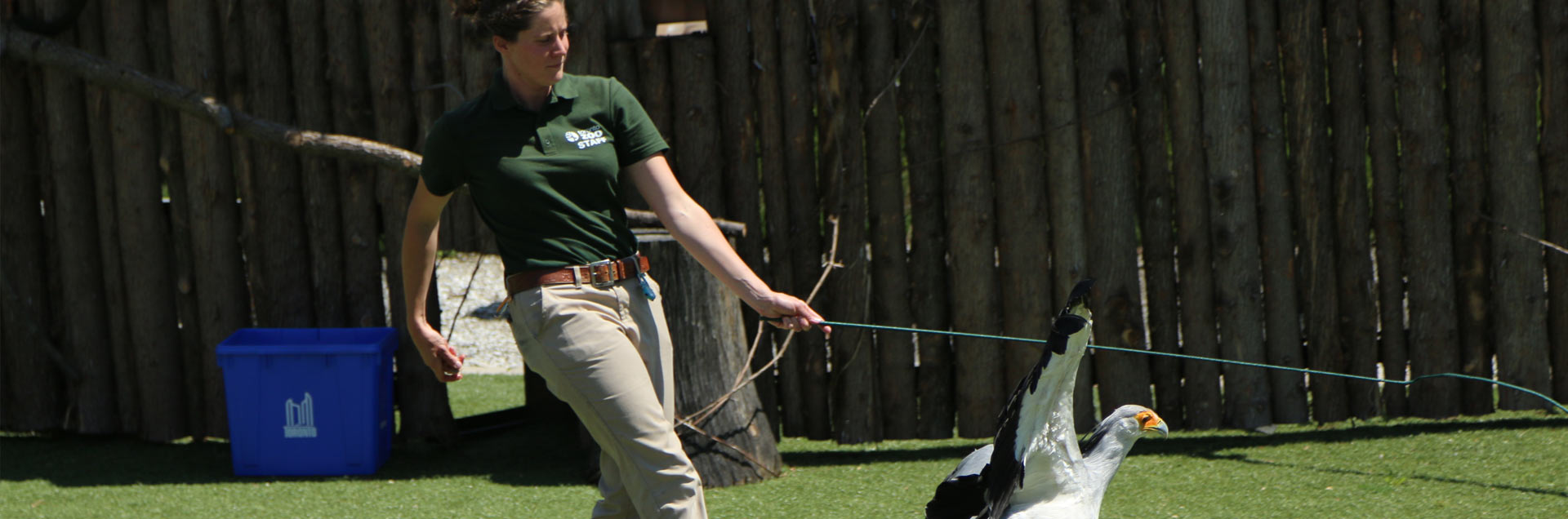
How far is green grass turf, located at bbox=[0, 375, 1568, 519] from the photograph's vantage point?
4176 mm

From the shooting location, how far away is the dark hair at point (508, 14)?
2.88m

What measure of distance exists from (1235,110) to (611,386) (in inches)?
112

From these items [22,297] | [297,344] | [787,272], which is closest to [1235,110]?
[787,272]

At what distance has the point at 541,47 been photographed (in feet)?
9.61

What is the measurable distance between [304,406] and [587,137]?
7.79 feet

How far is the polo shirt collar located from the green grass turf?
5.57 ft

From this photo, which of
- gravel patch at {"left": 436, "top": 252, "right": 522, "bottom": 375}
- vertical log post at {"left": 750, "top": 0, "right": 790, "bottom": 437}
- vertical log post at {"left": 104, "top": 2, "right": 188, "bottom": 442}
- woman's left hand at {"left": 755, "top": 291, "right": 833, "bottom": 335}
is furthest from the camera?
gravel patch at {"left": 436, "top": 252, "right": 522, "bottom": 375}

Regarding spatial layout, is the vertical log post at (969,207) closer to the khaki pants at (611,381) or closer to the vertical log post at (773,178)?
the vertical log post at (773,178)

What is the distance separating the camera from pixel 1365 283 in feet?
16.1

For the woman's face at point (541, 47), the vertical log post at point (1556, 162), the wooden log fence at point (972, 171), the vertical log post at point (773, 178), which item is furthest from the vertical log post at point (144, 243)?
the vertical log post at point (1556, 162)

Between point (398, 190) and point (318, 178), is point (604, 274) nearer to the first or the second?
point (398, 190)

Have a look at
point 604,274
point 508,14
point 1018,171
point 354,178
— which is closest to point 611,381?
point 604,274

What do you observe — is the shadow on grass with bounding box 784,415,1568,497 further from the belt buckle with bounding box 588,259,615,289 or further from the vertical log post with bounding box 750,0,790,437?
the belt buckle with bounding box 588,259,615,289

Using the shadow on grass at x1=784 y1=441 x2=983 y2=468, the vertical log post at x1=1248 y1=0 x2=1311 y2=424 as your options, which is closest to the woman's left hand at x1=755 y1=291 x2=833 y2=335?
the shadow on grass at x1=784 y1=441 x2=983 y2=468
